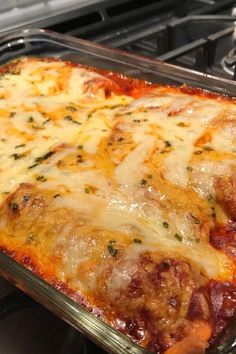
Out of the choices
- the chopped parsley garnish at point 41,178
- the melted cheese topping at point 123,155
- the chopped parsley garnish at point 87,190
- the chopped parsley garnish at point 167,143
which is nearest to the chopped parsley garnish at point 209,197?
the melted cheese topping at point 123,155

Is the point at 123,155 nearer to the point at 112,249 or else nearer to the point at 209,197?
the point at 209,197

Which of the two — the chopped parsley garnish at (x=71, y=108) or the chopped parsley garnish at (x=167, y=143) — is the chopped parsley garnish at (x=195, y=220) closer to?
the chopped parsley garnish at (x=167, y=143)

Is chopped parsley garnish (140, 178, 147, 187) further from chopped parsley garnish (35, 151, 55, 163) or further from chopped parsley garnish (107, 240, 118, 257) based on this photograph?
chopped parsley garnish (35, 151, 55, 163)

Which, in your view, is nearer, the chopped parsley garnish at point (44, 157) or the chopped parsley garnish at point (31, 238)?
the chopped parsley garnish at point (31, 238)

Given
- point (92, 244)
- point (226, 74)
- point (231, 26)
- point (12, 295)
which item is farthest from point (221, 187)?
point (231, 26)

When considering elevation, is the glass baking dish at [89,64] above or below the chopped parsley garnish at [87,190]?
above

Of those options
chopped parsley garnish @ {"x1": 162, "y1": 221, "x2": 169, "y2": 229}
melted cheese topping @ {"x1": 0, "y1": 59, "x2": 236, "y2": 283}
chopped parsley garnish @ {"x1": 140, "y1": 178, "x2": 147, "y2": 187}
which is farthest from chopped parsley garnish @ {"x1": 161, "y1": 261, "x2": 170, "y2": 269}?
chopped parsley garnish @ {"x1": 140, "y1": 178, "x2": 147, "y2": 187}

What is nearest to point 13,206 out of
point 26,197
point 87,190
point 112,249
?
point 26,197
